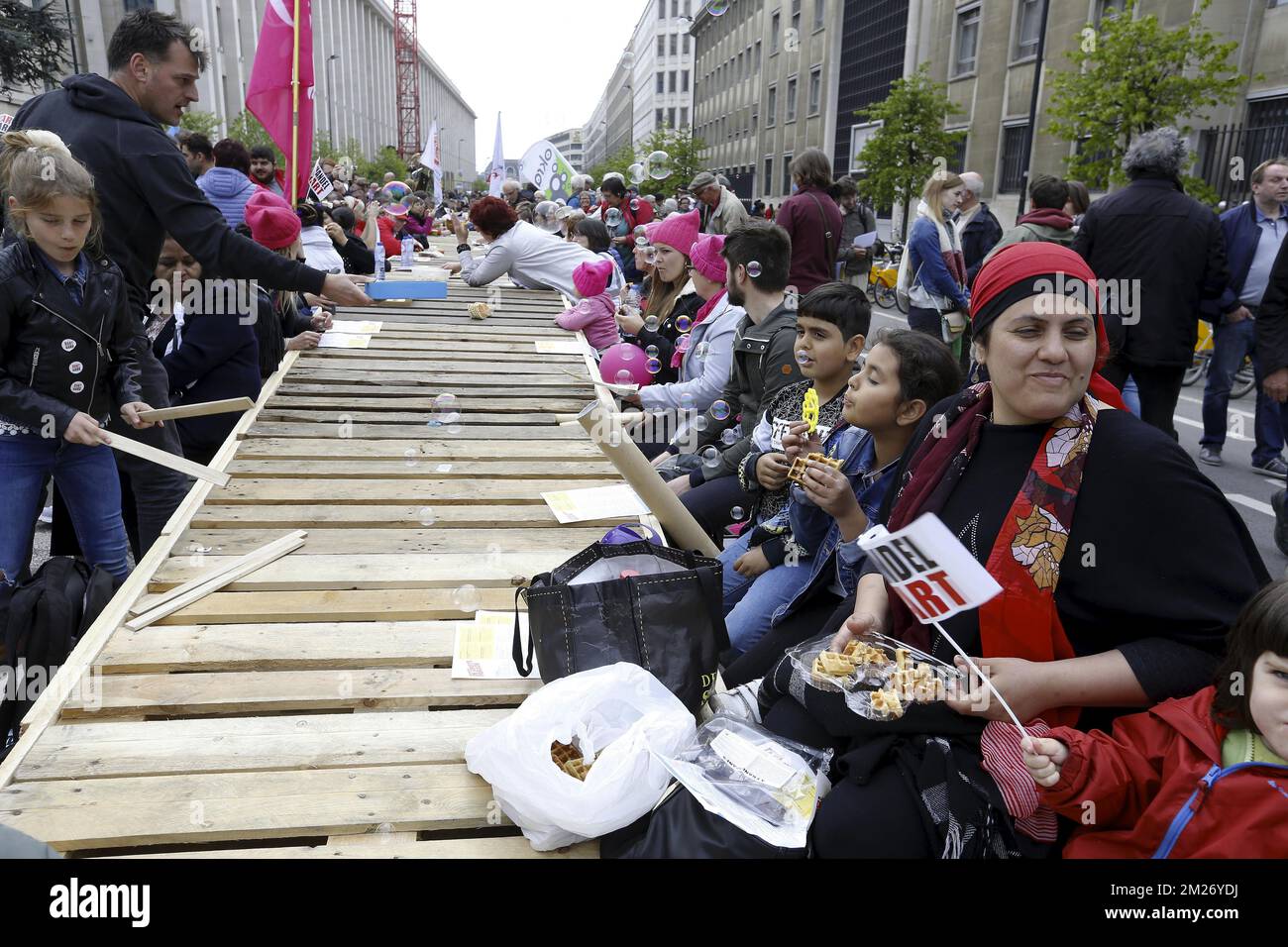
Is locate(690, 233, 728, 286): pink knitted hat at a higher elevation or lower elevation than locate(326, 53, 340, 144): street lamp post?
lower

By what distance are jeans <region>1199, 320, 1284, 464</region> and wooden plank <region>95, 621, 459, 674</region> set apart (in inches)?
246

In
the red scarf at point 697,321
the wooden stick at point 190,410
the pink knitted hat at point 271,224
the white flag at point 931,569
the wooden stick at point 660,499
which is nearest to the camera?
the white flag at point 931,569

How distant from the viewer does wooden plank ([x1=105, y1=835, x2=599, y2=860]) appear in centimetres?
160

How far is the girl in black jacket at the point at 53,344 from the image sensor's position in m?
2.94

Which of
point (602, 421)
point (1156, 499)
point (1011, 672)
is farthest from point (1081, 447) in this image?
point (602, 421)

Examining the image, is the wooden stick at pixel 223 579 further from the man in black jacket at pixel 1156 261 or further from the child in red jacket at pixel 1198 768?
the man in black jacket at pixel 1156 261

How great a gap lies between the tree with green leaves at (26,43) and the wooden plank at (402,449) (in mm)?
25056

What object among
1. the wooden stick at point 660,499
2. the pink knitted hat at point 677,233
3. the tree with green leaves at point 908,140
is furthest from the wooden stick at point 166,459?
the tree with green leaves at point 908,140

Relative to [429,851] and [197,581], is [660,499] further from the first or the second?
[429,851]

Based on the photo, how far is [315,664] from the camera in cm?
219

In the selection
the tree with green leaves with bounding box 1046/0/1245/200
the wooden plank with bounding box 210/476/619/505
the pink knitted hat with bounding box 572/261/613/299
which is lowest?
the wooden plank with bounding box 210/476/619/505

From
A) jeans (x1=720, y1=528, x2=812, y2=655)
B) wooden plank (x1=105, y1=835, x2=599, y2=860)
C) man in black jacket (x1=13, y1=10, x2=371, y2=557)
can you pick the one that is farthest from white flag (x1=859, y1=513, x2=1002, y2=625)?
man in black jacket (x1=13, y1=10, x2=371, y2=557)

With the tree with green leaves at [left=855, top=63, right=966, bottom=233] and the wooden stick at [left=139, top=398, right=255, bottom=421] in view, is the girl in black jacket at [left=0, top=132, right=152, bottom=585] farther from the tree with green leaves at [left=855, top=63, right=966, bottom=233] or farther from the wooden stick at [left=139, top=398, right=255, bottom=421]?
the tree with green leaves at [left=855, top=63, right=966, bottom=233]

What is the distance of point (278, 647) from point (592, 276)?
4934 mm
